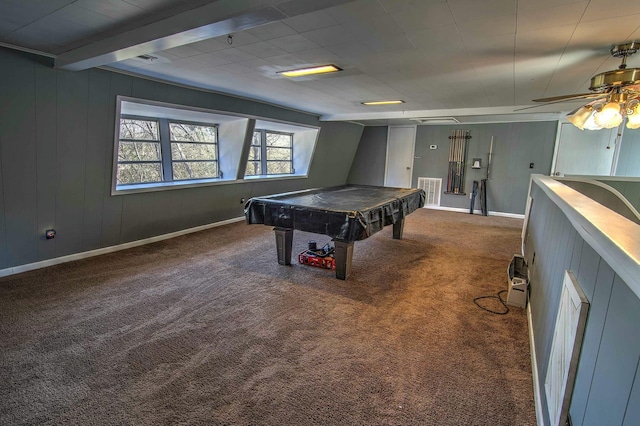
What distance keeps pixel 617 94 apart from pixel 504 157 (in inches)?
203

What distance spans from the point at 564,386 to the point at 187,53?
3.59 meters

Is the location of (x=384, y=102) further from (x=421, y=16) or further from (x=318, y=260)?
(x=421, y=16)

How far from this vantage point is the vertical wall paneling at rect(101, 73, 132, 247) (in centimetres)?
383

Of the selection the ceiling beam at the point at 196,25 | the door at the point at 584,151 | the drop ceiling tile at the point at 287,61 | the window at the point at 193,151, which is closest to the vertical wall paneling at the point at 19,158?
the ceiling beam at the point at 196,25

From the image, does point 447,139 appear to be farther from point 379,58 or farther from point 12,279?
point 12,279

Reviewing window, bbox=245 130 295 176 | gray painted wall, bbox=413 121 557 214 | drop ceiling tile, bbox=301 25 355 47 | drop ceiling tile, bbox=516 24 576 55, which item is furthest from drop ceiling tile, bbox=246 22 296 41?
gray painted wall, bbox=413 121 557 214

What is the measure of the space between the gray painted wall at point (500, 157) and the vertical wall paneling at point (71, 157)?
7377mm

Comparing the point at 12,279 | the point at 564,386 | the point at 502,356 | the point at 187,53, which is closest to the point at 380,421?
the point at 564,386

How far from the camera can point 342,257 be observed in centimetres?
354

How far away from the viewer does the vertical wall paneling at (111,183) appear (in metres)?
3.83

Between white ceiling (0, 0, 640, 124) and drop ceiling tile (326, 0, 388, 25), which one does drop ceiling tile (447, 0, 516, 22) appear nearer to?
white ceiling (0, 0, 640, 124)

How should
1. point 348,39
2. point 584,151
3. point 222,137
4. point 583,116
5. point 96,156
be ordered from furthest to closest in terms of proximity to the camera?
point 584,151
point 222,137
point 96,156
point 583,116
point 348,39

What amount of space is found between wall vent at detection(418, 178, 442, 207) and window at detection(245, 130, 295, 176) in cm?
356

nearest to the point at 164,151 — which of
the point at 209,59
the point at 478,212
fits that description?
the point at 209,59
